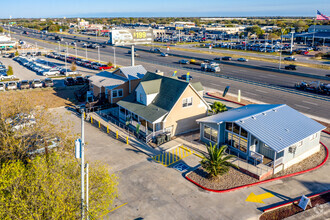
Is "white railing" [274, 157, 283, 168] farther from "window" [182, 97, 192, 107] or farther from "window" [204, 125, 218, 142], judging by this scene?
"window" [182, 97, 192, 107]

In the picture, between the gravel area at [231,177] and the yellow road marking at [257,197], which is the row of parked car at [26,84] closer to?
the gravel area at [231,177]

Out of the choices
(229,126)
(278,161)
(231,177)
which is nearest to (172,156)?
(229,126)

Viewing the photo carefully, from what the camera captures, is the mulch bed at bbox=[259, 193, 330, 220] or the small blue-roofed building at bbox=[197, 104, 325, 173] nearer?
the mulch bed at bbox=[259, 193, 330, 220]

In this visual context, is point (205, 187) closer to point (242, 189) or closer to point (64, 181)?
point (242, 189)

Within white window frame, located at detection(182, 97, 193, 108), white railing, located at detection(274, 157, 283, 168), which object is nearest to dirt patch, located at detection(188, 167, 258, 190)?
white railing, located at detection(274, 157, 283, 168)

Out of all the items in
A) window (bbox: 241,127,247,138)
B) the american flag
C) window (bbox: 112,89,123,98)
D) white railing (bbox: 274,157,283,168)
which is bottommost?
white railing (bbox: 274,157,283,168)

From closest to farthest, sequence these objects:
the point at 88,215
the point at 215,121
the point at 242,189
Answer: the point at 88,215 → the point at 242,189 → the point at 215,121

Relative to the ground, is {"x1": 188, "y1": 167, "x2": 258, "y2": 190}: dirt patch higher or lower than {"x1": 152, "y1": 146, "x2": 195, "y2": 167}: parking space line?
lower

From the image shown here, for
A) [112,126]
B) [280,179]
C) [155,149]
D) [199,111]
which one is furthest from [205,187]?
[112,126]
